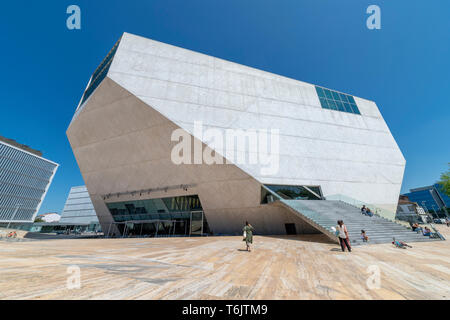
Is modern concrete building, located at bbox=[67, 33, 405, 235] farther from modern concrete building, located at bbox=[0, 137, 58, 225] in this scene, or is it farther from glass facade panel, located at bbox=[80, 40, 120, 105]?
modern concrete building, located at bbox=[0, 137, 58, 225]

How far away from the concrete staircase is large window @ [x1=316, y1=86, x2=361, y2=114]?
1415 centimetres

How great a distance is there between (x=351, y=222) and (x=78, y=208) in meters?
94.6

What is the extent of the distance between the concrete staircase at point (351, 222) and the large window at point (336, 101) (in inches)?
557

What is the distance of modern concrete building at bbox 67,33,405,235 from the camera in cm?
1614

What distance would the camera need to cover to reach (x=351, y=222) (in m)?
12.2

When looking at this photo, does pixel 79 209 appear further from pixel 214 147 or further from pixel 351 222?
pixel 351 222

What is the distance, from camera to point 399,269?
193 inches

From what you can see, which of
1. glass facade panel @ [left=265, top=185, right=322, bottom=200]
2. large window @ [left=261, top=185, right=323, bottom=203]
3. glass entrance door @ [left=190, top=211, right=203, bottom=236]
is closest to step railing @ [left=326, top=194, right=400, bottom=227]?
glass facade panel @ [left=265, top=185, right=322, bottom=200]

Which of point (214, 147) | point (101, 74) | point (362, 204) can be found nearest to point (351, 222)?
point (362, 204)

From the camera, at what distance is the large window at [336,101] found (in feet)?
77.2
